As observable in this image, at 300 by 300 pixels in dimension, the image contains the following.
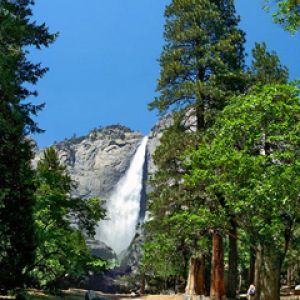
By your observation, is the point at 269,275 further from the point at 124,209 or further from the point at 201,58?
the point at 124,209

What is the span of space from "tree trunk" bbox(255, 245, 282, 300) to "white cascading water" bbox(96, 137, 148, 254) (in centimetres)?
10212

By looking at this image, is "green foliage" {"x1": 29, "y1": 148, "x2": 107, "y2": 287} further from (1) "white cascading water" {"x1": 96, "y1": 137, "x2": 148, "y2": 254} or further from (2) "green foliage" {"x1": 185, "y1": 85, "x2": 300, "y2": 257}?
(1) "white cascading water" {"x1": 96, "y1": 137, "x2": 148, "y2": 254}

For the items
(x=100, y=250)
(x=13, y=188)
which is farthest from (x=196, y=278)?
(x=100, y=250)

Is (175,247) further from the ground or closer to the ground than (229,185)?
closer to the ground

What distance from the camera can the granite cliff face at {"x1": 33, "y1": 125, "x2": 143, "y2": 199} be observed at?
13175cm

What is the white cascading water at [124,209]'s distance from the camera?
121375 millimetres

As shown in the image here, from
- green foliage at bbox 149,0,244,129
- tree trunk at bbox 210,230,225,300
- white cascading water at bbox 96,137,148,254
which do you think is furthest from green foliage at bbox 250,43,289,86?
white cascading water at bbox 96,137,148,254

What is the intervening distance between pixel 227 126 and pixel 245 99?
4.67 feet

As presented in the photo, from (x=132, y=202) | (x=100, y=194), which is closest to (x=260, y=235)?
(x=132, y=202)

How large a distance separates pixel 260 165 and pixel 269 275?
436 cm

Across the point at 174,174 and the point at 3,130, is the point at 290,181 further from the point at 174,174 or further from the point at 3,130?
the point at 174,174

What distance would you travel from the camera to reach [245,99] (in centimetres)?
1850

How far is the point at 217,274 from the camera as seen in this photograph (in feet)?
76.3

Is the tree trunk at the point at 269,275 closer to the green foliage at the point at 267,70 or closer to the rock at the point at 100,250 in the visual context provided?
the green foliage at the point at 267,70
